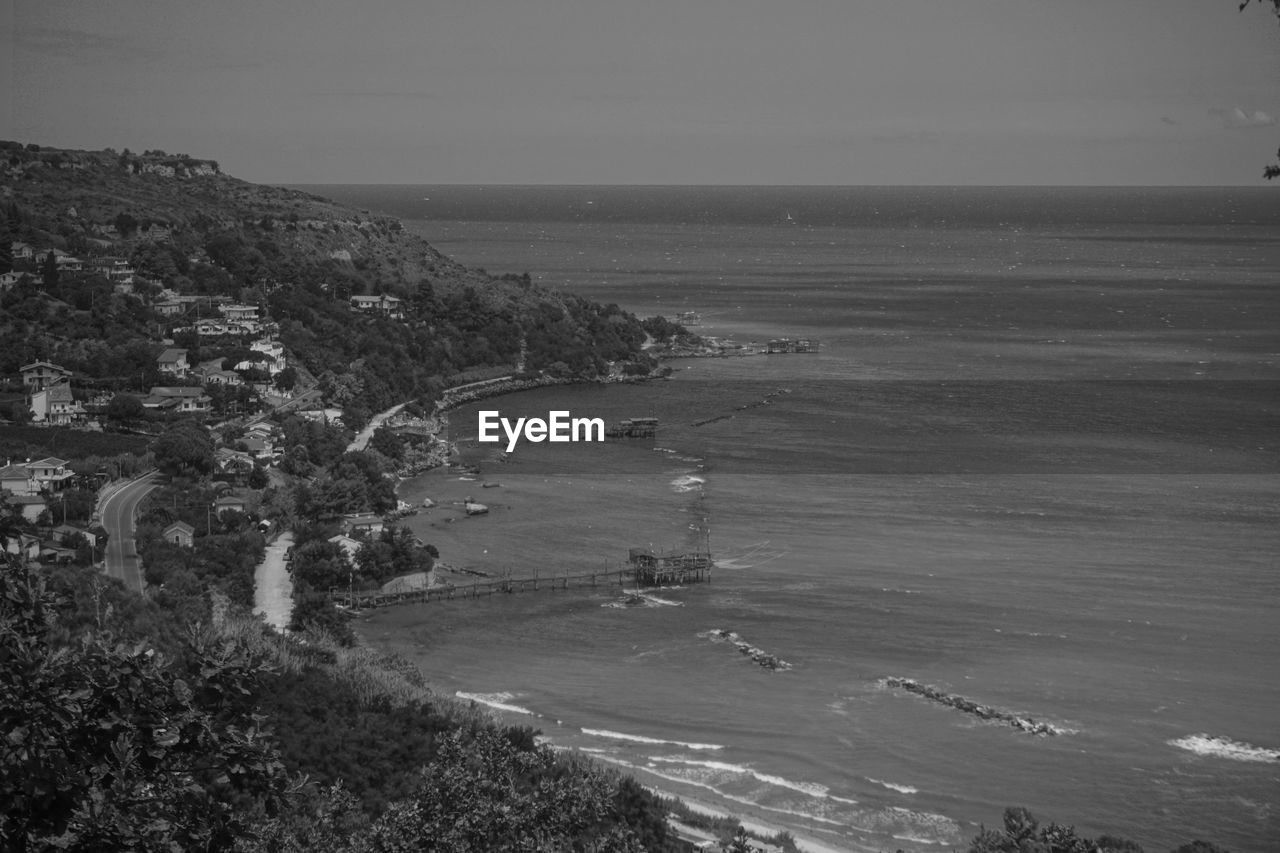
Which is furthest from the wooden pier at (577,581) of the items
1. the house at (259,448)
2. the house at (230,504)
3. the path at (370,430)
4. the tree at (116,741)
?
the tree at (116,741)

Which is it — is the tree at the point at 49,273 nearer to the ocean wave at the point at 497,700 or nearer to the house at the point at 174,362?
the house at the point at 174,362

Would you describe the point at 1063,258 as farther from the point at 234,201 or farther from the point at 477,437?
the point at 477,437

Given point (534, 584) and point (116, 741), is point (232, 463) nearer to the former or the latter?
point (534, 584)

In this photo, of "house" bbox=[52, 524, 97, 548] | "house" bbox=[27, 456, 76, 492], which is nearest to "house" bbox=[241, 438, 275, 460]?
"house" bbox=[27, 456, 76, 492]

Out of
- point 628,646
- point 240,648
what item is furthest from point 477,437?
point 240,648

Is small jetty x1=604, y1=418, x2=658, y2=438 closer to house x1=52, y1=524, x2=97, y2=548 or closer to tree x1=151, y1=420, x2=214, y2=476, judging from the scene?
tree x1=151, y1=420, x2=214, y2=476

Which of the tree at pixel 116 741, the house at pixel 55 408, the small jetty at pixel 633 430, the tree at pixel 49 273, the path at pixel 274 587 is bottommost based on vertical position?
the path at pixel 274 587
